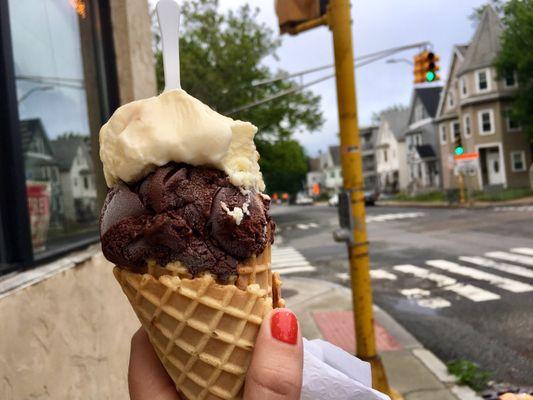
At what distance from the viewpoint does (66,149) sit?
13.5 ft

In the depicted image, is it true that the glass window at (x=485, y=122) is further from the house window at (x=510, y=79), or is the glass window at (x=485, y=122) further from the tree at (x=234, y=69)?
the tree at (x=234, y=69)

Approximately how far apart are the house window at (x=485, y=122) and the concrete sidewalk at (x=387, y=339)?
3534cm

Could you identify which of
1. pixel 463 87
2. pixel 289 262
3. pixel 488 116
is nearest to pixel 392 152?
pixel 463 87

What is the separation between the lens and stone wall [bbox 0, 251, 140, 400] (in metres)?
2.18

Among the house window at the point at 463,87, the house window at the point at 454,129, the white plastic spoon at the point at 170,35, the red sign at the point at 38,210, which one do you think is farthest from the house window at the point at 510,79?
the white plastic spoon at the point at 170,35

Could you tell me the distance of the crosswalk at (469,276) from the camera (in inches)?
332

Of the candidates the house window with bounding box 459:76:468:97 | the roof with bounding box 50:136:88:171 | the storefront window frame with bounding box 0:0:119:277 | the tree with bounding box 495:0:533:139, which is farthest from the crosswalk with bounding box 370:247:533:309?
the house window with bounding box 459:76:468:97

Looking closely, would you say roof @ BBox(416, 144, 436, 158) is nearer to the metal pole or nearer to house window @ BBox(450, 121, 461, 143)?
house window @ BBox(450, 121, 461, 143)

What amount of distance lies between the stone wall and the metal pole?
7.19ft

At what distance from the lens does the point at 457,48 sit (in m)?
43.7

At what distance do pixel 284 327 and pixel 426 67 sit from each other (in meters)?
15.0

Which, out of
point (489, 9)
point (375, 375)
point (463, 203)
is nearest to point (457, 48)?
point (489, 9)

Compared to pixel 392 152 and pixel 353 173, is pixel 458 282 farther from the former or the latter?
pixel 392 152

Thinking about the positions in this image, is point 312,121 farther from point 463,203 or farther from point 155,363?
point 155,363
